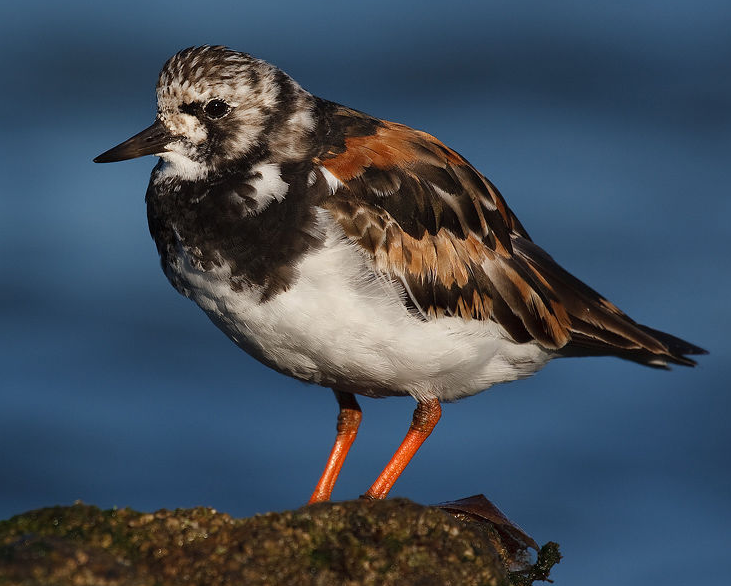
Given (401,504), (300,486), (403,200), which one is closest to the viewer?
(401,504)

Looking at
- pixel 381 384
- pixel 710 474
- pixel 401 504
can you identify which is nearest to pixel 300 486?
pixel 710 474

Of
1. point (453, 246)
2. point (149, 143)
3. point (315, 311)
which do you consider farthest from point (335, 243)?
point (149, 143)

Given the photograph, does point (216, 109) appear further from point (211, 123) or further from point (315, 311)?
point (315, 311)

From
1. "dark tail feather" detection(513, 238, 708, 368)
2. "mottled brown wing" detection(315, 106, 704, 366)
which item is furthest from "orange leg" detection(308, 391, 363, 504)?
"dark tail feather" detection(513, 238, 708, 368)

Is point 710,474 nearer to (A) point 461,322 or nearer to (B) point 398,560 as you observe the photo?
(A) point 461,322

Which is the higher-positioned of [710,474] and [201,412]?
[710,474]

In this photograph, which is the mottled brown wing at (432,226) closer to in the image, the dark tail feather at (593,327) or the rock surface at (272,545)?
the dark tail feather at (593,327)

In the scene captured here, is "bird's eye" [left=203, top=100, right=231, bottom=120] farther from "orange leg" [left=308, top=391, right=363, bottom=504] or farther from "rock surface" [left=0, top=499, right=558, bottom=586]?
"rock surface" [left=0, top=499, right=558, bottom=586]
